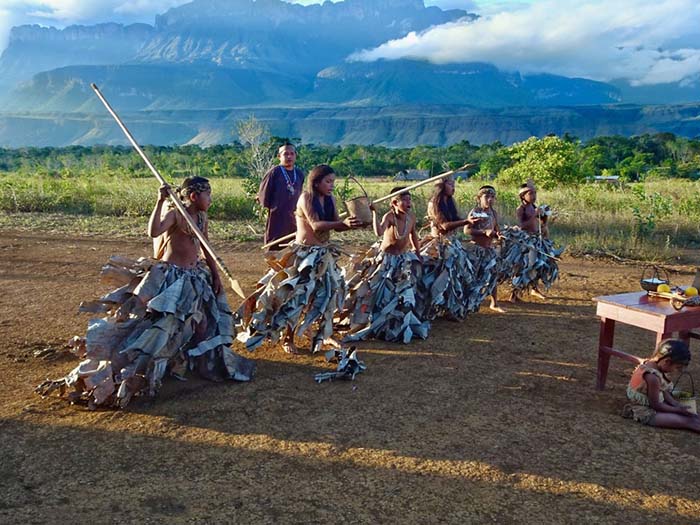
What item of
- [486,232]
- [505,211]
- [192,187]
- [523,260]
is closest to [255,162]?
[505,211]

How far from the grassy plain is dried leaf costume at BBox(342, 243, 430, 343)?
4.30 meters

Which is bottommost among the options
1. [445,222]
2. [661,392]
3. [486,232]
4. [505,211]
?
[661,392]

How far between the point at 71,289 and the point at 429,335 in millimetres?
4262

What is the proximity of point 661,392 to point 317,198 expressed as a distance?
2.87 metres

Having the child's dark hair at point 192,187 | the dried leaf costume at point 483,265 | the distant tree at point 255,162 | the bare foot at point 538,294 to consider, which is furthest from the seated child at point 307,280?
the distant tree at point 255,162

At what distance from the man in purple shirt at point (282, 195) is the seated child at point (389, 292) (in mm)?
835

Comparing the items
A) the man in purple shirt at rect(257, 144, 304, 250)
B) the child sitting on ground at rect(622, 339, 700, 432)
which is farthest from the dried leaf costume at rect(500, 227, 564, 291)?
the child sitting on ground at rect(622, 339, 700, 432)

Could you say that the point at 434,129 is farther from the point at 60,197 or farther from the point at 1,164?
the point at 60,197

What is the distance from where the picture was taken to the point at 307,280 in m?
5.48

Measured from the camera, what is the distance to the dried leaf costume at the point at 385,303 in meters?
6.06

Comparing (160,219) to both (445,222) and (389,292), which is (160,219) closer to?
(389,292)

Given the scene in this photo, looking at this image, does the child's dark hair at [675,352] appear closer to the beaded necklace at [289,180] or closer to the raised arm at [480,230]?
the raised arm at [480,230]

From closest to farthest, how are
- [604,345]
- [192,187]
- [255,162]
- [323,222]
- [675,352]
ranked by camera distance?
[675,352], [192,187], [604,345], [323,222], [255,162]

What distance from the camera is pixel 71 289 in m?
7.82
